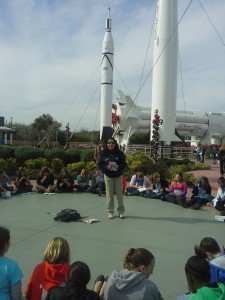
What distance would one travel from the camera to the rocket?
2589 cm

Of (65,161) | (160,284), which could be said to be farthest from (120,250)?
(65,161)

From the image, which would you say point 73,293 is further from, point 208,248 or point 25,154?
point 25,154

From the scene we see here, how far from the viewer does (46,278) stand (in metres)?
2.90

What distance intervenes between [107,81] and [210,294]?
81.4 ft

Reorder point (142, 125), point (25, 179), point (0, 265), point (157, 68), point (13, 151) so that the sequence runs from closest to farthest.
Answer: point (0, 265), point (25, 179), point (13, 151), point (157, 68), point (142, 125)

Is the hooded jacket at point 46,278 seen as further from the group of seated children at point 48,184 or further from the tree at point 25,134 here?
the tree at point 25,134

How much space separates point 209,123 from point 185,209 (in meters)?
31.9

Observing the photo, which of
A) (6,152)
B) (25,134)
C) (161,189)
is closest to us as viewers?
Result: (161,189)

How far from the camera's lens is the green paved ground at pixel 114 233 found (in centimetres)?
446

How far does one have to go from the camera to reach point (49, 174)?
35.1 ft

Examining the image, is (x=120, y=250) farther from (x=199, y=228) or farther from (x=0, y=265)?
(x=0, y=265)

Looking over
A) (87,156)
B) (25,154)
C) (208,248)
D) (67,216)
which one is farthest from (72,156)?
(208,248)

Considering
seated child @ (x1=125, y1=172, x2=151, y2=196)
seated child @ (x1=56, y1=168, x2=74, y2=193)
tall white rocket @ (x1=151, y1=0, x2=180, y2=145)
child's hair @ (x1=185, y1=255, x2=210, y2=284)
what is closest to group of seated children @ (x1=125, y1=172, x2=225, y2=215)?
seated child @ (x1=125, y1=172, x2=151, y2=196)

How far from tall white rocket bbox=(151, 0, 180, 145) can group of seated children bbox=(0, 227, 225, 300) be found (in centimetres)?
2062
